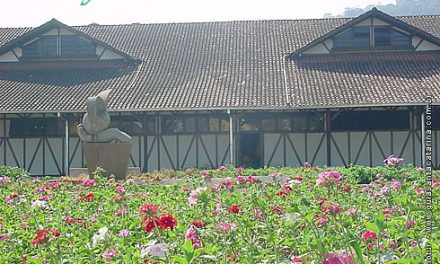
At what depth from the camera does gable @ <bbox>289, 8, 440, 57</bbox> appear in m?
24.9

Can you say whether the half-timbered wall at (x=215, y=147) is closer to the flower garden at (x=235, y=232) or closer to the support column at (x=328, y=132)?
the support column at (x=328, y=132)

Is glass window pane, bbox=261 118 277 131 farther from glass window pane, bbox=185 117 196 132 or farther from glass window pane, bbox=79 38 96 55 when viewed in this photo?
glass window pane, bbox=79 38 96 55

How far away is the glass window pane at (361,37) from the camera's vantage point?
25312mm

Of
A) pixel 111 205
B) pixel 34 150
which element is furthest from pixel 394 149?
Answer: pixel 111 205

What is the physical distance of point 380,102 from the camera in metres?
21.0

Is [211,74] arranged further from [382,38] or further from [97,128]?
[97,128]

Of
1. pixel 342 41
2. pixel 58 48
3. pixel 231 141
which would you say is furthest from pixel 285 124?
pixel 58 48

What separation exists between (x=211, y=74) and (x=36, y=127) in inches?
244

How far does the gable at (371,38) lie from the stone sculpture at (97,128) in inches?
391

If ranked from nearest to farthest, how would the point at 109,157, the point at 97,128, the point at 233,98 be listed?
the point at 109,157 → the point at 97,128 → the point at 233,98

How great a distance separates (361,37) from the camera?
83.4 feet

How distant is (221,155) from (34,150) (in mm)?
6115

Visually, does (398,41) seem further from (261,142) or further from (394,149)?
(261,142)

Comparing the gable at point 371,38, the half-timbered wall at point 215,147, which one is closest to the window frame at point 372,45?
the gable at point 371,38
